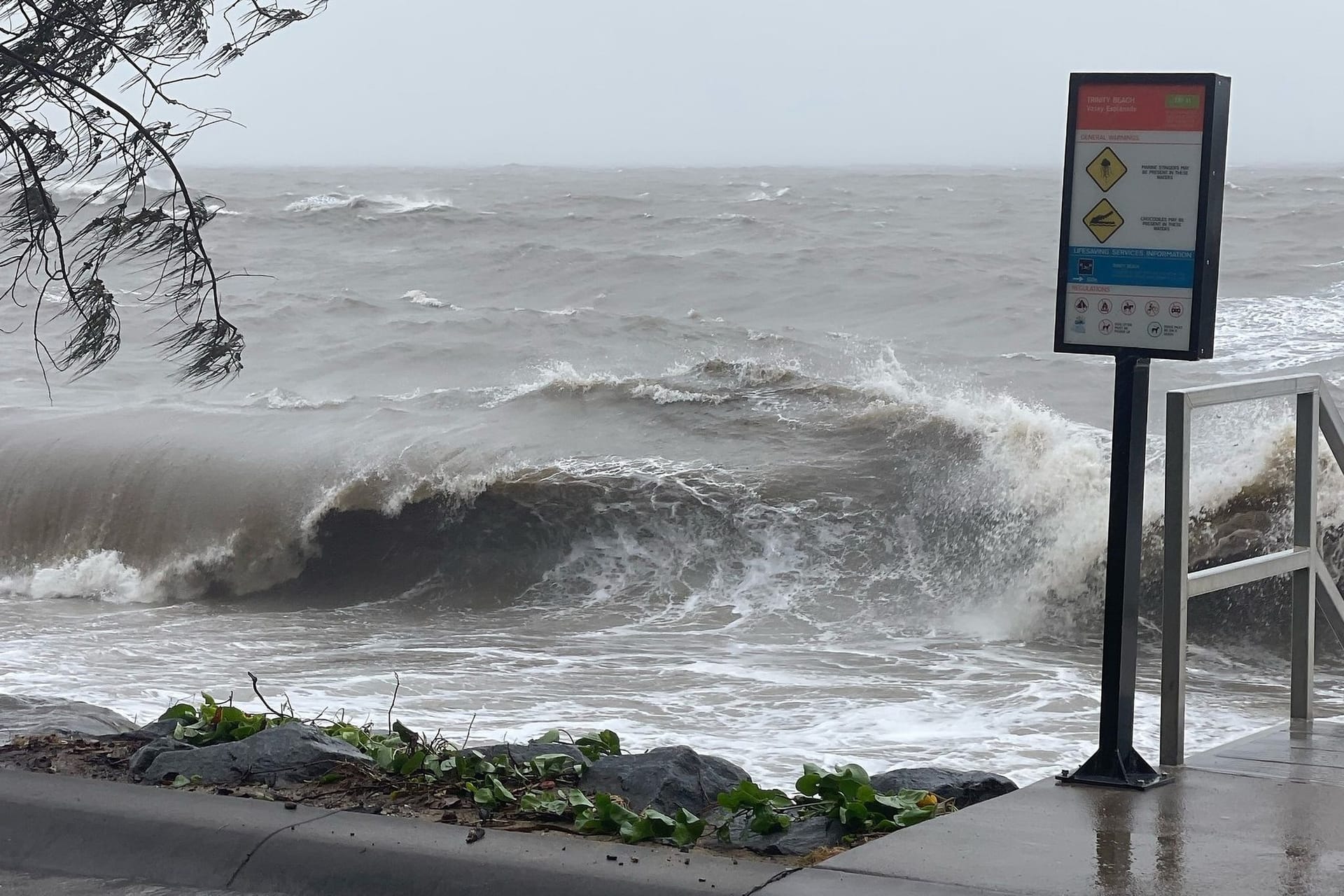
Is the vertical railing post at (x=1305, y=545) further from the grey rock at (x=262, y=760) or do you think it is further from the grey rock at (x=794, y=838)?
the grey rock at (x=262, y=760)

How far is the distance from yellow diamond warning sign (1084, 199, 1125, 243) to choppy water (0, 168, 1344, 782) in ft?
11.0

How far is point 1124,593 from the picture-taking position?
4.28 m

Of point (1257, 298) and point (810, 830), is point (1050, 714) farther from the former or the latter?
point (1257, 298)

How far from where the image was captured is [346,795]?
429cm

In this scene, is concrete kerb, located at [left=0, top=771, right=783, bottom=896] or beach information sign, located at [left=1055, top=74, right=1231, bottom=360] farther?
beach information sign, located at [left=1055, top=74, right=1231, bottom=360]

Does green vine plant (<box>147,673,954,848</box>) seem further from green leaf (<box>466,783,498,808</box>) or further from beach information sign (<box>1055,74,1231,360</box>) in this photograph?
beach information sign (<box>1055,74,1231,360</box>)

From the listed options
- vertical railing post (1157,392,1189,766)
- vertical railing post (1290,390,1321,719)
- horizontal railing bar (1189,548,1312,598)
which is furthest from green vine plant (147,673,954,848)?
vertical railing post (1290,390,1321,719)

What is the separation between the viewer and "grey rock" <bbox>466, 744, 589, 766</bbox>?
4.70m

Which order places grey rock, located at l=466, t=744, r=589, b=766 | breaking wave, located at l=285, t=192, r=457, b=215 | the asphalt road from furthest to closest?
breaking wave, located at l=285, t=192, r=457, b=215, grey rock, located at l=466, t=744, r=589, b=766, the asphalt road

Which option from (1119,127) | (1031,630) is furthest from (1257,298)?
(1119,127)

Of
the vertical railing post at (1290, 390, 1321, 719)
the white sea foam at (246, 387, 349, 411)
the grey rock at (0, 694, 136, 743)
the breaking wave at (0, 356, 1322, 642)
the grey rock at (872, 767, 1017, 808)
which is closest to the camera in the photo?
the grey rock at (872, 767, 1017, 808)

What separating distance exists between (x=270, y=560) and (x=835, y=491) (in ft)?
18.2

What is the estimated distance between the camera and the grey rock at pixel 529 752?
4699mm

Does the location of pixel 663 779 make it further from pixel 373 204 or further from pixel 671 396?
pixel 373 204
